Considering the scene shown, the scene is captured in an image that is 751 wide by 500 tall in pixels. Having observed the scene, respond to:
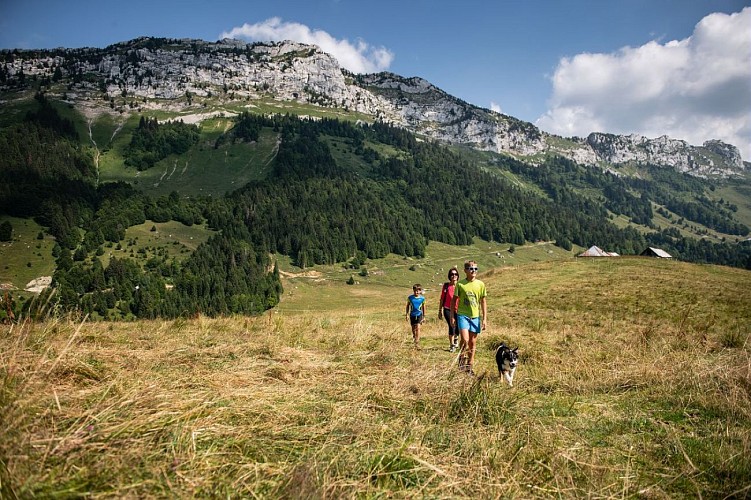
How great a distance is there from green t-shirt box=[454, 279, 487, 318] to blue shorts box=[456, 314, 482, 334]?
0.32ft

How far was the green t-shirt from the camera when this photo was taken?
10.1 m

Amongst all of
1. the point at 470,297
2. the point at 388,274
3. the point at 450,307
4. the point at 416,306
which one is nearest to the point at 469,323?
the point at 470,297

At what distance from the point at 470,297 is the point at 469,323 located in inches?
28.1

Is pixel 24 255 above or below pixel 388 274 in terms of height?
above

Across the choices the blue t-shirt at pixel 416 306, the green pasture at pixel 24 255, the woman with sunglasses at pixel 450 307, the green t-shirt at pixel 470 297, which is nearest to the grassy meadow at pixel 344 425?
the green t-shirt at pixel 470 297

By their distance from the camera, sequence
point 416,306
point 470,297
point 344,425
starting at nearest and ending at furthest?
point 344,425
point 470,297
point 416,306

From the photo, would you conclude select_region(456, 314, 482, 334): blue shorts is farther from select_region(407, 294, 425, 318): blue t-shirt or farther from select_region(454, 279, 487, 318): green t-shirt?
select_region(407, 294, 425, 318): blue t-shirt

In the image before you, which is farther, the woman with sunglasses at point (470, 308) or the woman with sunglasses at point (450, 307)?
the woman with sunglasses at point (450, 307)

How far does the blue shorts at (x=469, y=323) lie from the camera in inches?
400

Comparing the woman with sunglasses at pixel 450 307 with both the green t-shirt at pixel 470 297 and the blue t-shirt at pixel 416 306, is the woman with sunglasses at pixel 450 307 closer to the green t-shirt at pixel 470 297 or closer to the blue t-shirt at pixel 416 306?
the blue t-shirt at pixel 416 306

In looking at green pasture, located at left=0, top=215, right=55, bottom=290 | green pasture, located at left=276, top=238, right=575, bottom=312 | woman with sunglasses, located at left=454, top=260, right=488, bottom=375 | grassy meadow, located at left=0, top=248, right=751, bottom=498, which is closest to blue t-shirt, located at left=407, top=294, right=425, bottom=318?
woman with sunglasses, located at left=454, top=260, right=488, bottom=375

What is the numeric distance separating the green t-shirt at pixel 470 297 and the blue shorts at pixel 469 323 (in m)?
0.10

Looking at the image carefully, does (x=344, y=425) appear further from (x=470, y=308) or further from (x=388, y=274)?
(x=388, y=274)

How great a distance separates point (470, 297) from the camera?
10227mm
